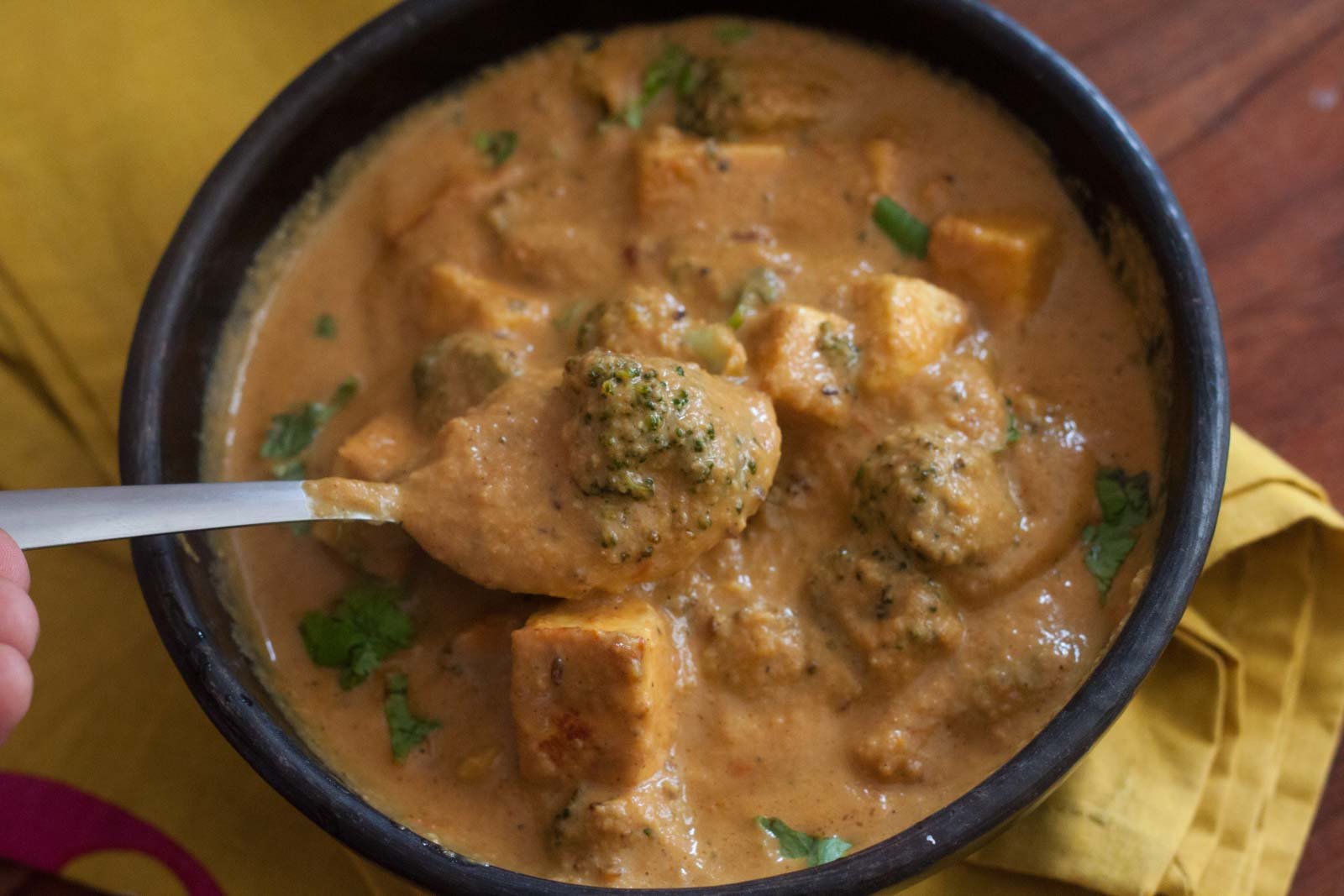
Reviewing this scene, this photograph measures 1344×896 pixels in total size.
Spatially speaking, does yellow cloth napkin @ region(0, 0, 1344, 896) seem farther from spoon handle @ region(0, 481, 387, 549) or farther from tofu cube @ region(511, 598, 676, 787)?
spoon handle @ region(0, 481, 387, 549)

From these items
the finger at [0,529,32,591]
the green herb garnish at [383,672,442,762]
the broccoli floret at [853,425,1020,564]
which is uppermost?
the finger at [0,529,32,591]

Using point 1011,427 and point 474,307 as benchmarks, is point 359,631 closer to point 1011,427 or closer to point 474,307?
point 474,307

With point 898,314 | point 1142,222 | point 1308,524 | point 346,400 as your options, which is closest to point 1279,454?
point 1308,524

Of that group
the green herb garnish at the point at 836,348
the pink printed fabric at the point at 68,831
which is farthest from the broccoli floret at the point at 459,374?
the pink printed fabric at the point at 68,831

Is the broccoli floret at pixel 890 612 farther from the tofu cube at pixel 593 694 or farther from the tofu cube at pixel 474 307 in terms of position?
the tofu cube at pixel 474 307

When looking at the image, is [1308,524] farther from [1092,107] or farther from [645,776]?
[645,776]

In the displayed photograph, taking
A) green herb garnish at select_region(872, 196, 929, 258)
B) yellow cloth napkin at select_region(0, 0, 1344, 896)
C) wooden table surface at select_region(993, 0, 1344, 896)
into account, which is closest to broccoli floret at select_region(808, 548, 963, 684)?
yellow cloth napkin at select_region(0, 0, 1344, 896)

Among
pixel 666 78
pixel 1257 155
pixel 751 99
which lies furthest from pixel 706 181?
pixel 1257 155
